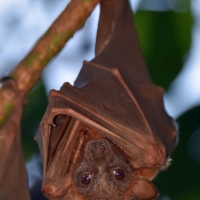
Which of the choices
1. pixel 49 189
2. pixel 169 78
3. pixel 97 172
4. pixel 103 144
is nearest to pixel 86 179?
pixel 97 172

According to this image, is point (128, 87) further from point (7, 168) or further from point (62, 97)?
point (7, 168)

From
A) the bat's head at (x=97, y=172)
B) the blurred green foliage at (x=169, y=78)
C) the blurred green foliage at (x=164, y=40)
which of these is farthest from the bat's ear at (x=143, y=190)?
the blurred green foliage at (x=164, y=40)

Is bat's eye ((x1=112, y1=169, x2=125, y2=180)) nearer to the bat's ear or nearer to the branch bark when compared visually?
the bat's ear

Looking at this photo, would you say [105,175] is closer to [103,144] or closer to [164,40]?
[103,144]

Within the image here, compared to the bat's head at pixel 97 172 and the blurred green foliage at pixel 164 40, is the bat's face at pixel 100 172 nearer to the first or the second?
the bat's head at pixel 97 172

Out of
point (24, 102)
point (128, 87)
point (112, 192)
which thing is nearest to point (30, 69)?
point (24, 102)

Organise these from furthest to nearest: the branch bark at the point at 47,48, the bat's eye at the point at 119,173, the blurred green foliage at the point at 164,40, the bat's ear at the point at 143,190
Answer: the blurred green foliage at the point at 164,40 < the bat's eye at the point at 119,173 < the bat's ear at the point at 143,190 < the branch bark at the point at 47,48

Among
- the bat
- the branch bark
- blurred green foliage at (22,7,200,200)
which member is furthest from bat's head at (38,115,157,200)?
the branch bark
